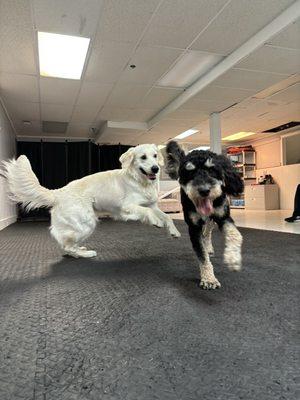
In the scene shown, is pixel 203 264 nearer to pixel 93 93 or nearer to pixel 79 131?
pixel 93 93

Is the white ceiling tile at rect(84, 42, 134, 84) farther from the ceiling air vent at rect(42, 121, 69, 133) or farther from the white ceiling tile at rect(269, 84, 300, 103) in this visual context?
the ceiling air vent at rect(42, 121, 69, 133)

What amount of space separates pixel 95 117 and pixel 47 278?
659cm

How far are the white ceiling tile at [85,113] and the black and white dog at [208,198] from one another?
5.74m

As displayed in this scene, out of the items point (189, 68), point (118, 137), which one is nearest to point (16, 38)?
point (189, 68)

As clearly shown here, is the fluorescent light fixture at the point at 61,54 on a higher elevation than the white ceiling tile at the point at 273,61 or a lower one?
higher

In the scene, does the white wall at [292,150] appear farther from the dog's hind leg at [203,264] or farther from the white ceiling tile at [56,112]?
the dog's hind leg at [203,264]

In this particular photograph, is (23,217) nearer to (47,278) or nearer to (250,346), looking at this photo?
(47,278)

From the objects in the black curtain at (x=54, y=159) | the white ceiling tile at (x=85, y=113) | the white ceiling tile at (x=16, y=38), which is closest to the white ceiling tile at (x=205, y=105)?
the white ceiling tile at (x=85, y=113)

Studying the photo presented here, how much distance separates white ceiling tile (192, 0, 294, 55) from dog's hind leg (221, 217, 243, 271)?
2782 mm

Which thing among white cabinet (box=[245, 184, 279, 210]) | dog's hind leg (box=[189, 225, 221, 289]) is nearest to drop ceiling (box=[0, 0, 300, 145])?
dog's hind leg (box=[189, 225, 221, 289])

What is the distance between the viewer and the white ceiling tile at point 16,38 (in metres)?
3.36

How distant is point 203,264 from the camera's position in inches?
64.8

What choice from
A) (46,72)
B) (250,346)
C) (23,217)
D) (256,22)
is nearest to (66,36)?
(46,72)

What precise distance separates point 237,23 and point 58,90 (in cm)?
352
